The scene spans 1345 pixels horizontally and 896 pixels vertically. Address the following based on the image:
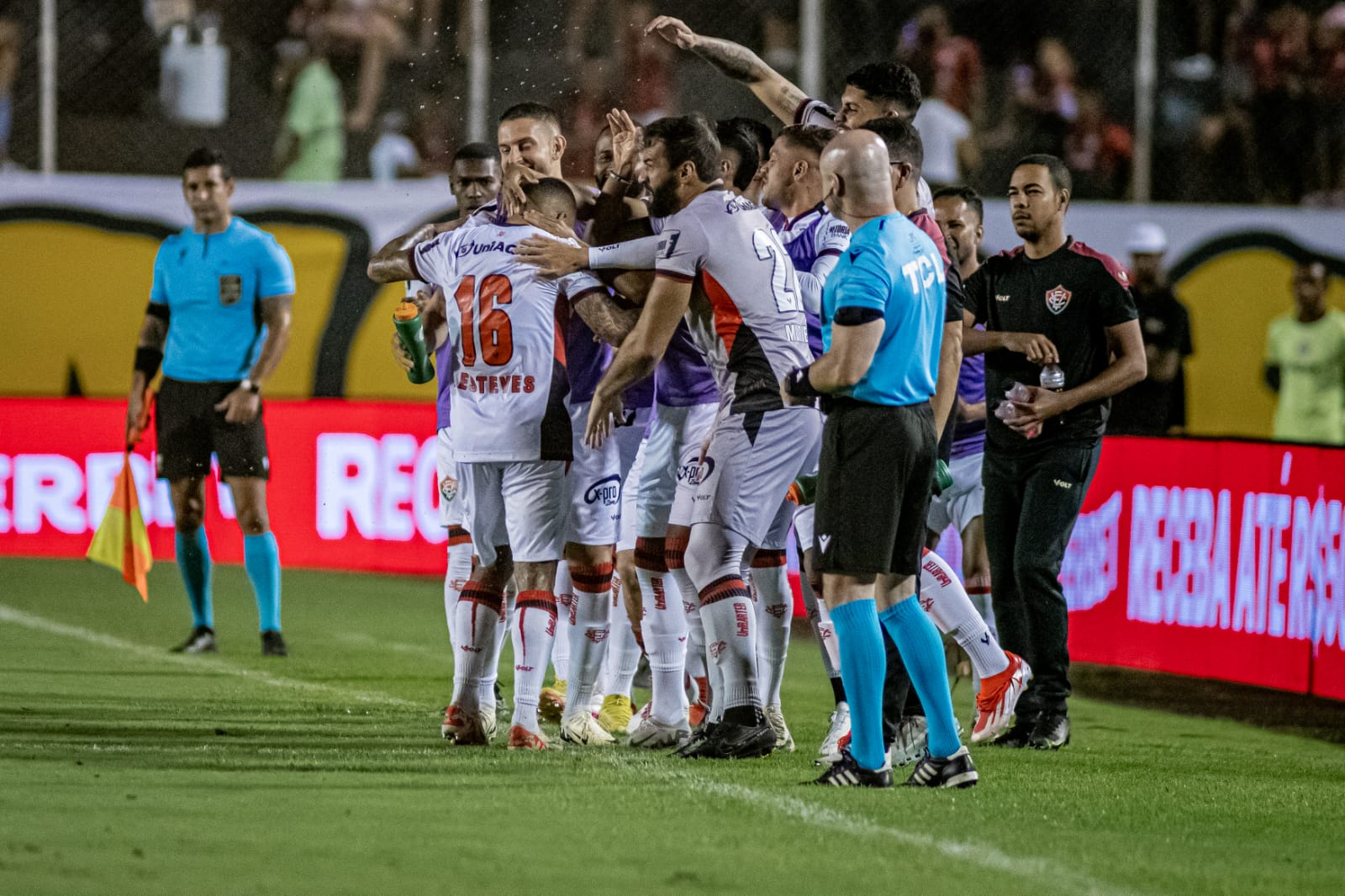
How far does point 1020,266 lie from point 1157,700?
9.18 ft

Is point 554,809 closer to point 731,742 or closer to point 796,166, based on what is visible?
point 731,742

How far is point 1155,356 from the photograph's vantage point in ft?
41.2

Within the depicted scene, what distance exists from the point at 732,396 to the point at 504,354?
0.83m

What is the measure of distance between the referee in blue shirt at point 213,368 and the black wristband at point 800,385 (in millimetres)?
4714

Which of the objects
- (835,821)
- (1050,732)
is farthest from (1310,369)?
(835,821)

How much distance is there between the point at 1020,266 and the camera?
8023mm

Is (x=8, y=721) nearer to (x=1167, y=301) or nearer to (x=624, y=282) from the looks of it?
(x=624, y=282)

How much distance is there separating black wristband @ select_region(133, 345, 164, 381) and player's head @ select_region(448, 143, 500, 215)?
2624 mm

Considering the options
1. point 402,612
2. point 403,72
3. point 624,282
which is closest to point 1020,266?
point 624,282

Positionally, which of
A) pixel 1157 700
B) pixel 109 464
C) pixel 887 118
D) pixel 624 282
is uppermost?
pixel 887 118

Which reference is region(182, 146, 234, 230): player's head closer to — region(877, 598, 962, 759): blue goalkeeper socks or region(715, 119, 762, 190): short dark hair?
region(715, 119, 762, 190): short dark hair

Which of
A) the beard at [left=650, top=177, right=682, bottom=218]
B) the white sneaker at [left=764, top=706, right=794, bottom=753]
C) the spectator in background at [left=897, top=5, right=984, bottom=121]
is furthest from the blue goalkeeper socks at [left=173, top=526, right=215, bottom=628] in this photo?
the spectator in background at [left=897, top=5, right=984, bottom=121]

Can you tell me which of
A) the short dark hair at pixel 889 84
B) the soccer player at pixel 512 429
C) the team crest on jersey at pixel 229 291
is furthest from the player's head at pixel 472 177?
the team crest on jersey at pixel 229 291

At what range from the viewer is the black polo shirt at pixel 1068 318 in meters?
7.83
